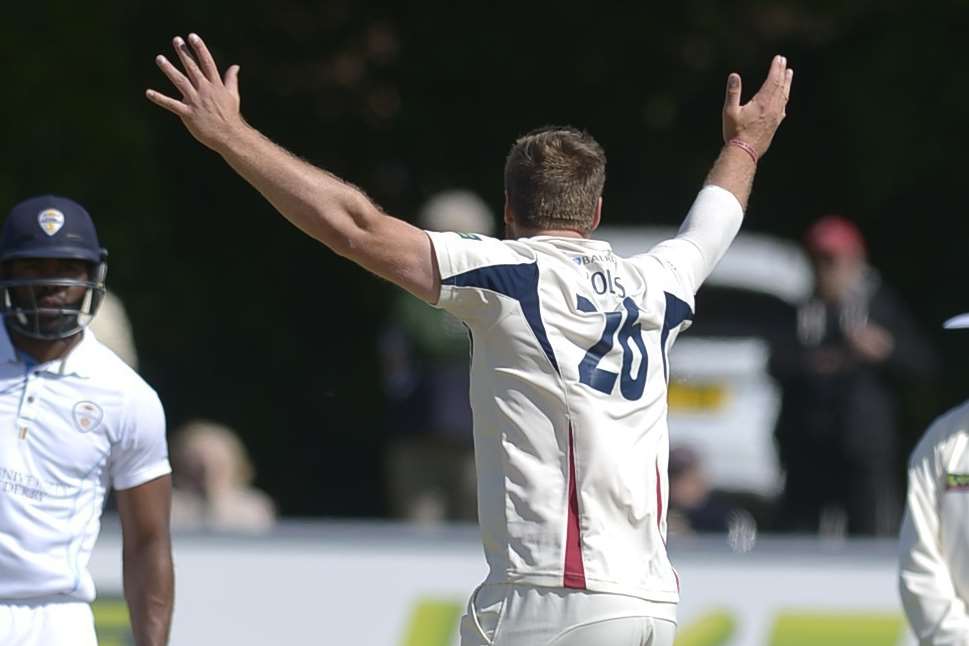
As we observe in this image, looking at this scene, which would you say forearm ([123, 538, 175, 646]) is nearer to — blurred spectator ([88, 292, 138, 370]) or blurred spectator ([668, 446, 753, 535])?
blurred spectator ([88, 292, 138, 370])

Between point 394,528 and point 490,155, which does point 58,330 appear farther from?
point 490,155

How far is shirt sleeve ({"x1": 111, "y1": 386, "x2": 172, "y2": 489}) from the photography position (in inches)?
223

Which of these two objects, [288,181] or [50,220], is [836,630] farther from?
[288,181]

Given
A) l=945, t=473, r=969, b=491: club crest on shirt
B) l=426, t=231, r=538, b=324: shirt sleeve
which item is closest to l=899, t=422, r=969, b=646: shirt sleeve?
l=945, t=473, r=969, b=491: club crest on shirt

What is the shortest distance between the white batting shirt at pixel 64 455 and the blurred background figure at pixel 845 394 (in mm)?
4427

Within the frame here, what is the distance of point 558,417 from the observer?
4863 millimetres

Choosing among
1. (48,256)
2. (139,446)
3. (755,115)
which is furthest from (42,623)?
(755,115)

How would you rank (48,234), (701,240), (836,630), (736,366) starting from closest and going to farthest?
(701,240), (48,234), (836,630), (736,366)

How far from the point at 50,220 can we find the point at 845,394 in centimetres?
476

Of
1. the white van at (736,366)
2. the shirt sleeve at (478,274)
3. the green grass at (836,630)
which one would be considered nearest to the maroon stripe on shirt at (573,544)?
the shirt sleeve at (478,274)

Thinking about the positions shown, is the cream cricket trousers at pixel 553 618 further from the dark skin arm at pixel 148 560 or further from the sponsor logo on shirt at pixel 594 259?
the dark skin arm at pixel 148 560

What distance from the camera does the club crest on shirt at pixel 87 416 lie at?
559 cm

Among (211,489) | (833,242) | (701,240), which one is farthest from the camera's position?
(211,489)

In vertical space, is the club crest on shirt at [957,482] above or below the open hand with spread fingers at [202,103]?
below
